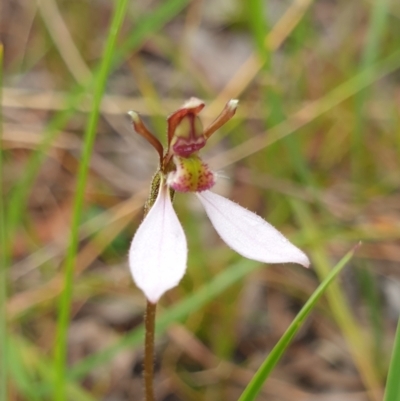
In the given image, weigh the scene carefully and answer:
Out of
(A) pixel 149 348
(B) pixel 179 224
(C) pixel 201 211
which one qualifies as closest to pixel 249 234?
(B) pixel 179 224

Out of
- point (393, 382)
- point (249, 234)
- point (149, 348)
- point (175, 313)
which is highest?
point (175, 313)

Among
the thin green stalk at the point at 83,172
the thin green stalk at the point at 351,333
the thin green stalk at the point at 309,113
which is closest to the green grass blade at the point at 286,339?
the thin green stalk at the point at 83,172

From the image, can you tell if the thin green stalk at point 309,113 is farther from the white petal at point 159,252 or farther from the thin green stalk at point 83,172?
the white petal at point 159,252

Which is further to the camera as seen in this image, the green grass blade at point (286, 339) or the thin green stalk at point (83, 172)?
the thin green stalk at point (83, 172)

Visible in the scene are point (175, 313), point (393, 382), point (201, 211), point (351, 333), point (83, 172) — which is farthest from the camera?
point (201, 211)

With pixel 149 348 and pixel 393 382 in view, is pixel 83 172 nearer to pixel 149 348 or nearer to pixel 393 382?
pixel 149 348

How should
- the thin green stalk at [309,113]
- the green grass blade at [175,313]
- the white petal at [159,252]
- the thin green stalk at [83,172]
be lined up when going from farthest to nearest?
the thin green stalk at [309,113] < the green grass blade at [175,313] < the thin green stalk at [83,172] < the white petal at [159,252]

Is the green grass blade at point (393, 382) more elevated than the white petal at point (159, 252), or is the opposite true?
the white petal at point (159, 252)

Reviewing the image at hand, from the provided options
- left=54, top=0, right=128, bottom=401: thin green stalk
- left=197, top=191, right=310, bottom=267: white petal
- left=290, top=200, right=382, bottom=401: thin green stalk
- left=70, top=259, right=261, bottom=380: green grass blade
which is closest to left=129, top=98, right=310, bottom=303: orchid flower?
left=197, top=191, right=310, bottom=267: white petal
